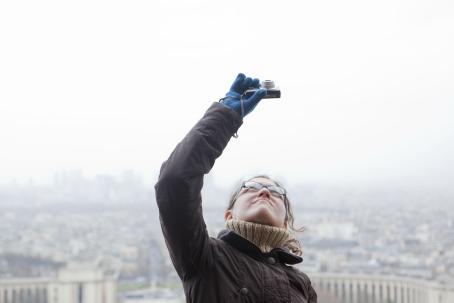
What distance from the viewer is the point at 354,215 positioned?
130 feet

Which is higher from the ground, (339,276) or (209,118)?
(209,118)

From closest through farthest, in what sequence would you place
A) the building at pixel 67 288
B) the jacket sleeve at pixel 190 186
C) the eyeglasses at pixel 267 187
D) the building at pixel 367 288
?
the jacket sleeve at pixel 190 186, the eyeglasses at pixel 267 187, the building at pixel 67 288, the building at pixel 367 288

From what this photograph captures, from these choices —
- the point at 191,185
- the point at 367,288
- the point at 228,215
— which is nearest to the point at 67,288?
the point at 367,288

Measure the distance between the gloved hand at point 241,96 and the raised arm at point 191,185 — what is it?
0.04 feet

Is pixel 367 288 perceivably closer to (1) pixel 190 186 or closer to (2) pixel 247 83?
(2) pixel 247 83

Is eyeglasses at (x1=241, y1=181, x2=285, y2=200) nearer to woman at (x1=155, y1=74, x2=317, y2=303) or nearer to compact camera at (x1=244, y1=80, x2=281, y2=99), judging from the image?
woman at (x1=155, y1=74, x2=317, y2=303)

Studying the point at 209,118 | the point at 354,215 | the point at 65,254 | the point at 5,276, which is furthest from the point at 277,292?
the point at 354,215

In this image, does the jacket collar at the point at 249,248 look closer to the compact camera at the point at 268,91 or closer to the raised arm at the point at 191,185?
the raised arm at the point at 191,185

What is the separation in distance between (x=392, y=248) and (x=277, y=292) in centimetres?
2447

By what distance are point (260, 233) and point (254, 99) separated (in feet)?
0.66

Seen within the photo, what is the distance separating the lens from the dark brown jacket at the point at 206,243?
1016 millimetres

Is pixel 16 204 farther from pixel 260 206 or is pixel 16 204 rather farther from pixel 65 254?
pixel 260 206

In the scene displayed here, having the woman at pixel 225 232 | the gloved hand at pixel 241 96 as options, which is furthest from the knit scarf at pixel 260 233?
the gloved hand at pixel 241 96

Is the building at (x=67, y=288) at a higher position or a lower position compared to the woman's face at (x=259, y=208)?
lower
